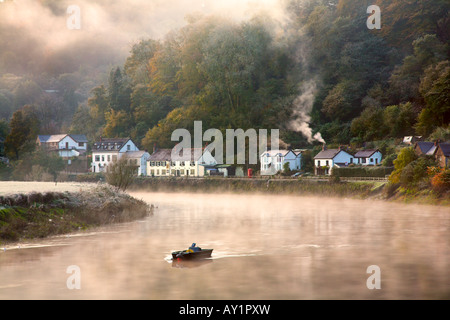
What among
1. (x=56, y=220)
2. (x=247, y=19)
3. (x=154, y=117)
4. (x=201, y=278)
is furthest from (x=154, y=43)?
(x=201, y=278)

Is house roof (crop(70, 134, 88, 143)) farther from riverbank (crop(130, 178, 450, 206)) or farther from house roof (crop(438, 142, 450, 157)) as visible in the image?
house roof (crop(438, 142, 450, 157))

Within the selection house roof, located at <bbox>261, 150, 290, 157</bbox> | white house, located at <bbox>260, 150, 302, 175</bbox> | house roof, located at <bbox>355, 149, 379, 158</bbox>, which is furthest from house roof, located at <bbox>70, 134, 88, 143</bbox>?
house roof, located at <bbox>355, 149, 379, 158</bbox>

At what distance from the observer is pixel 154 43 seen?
13812 centimetres

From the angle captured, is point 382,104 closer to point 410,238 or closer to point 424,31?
point 424,31

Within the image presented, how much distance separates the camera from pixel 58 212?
33438 millimetres

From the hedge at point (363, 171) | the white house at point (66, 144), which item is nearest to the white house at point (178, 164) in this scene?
the white house at point (66, 144)

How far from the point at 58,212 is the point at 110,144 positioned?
77.6 metres

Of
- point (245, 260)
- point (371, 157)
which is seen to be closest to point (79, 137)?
point (371, 157)

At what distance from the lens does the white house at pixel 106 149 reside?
10812cm

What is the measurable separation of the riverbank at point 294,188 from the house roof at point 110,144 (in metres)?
18.7

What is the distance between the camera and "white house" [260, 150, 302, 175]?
82312 millimetres

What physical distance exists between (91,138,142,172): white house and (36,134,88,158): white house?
8.14m
